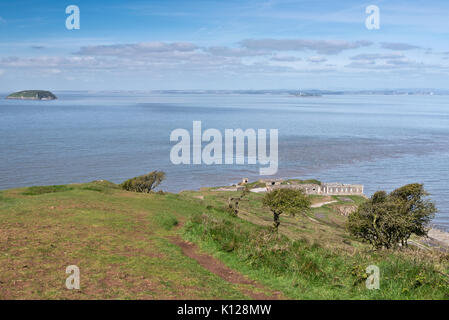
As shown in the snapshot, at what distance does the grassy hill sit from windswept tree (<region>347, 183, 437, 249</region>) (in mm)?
11387

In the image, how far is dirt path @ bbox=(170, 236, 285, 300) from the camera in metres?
10.3

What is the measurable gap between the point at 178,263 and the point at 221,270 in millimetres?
1345

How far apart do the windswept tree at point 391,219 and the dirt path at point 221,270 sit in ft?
43.1

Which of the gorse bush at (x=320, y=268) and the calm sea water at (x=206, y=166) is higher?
the gorse bush at (x=320, y=268)

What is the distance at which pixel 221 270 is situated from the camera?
1232 cm

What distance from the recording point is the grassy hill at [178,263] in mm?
10094

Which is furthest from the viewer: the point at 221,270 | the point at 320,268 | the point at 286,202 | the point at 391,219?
the point at 286,202

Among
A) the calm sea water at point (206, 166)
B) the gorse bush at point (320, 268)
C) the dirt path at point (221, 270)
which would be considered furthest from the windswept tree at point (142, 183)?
the gorse bush at point (320, 268)

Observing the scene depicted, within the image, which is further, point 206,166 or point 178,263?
point 206,166

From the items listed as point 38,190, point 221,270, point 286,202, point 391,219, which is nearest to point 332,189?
point 286,202

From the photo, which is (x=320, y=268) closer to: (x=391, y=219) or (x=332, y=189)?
(x=391, y=219)

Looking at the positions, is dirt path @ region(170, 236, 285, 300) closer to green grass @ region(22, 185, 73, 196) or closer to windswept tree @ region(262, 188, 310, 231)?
green grass @ region(22, 185, 73, 196)

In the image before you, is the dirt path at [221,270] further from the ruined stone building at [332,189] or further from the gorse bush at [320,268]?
the ruined stone building at [332,189]

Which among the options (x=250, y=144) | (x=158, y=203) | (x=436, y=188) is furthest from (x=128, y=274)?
(x=250, y=144)
